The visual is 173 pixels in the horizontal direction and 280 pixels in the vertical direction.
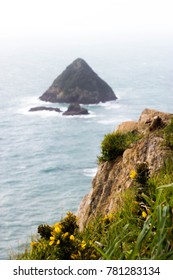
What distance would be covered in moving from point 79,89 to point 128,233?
14270 centimetres

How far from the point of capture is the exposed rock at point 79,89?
145875 millimetres

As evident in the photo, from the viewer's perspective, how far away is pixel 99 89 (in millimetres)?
151000

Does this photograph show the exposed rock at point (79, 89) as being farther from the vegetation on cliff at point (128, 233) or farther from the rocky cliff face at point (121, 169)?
the vegetation on cliff at point (128, 233)

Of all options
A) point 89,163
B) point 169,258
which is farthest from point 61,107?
point 169,258

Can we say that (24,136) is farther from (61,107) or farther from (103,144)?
(103,144)

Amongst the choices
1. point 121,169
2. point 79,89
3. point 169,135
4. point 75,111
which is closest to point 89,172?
point 75,111

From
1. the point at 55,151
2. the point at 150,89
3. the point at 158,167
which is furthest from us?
the point at 150,89

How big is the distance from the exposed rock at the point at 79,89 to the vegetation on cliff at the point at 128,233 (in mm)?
137510

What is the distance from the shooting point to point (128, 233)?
573 cm

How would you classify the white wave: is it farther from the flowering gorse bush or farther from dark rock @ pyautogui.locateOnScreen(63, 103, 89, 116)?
the flowering gorse bush

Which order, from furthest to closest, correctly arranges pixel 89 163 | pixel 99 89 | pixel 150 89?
pixel 150 89
pixel 99 89
pixel 89 163

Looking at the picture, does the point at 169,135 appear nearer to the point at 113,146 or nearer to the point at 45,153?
the point at 113,146

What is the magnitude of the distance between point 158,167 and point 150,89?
170261 millimetres

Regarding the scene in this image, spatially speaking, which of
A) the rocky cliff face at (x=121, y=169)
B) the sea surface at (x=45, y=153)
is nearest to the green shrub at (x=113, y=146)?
the rocky cliff face at (x=121, y=169)
